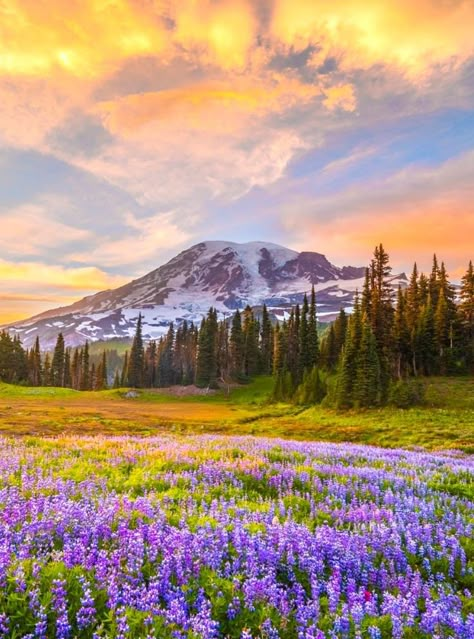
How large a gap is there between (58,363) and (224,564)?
490ft

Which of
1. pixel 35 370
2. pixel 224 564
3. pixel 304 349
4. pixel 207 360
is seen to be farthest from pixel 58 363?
pixel 224 564

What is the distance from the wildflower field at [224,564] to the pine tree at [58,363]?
13996 cm

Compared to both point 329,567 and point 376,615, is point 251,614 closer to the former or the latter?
point 376,615

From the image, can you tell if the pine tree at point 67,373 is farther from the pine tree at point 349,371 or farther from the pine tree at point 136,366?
the pine tree at point 349,371

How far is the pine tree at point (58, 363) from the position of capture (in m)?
140

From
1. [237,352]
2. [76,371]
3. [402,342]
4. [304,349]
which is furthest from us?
[76,371]

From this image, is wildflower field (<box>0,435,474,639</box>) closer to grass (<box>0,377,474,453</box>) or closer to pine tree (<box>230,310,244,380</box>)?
grass (<box>0,377,474,453</box>)

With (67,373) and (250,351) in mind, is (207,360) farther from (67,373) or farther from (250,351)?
(67,373)

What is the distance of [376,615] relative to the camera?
425cm

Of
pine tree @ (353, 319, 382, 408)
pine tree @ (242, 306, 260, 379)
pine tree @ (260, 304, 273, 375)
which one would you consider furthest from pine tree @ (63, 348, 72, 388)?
pine tree @ (353, 319, 382, 408)

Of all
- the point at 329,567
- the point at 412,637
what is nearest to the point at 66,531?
the point at 329,567

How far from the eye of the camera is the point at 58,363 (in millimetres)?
140625

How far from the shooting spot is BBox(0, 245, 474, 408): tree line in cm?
5634

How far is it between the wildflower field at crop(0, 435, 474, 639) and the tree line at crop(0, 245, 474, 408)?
146 feet
